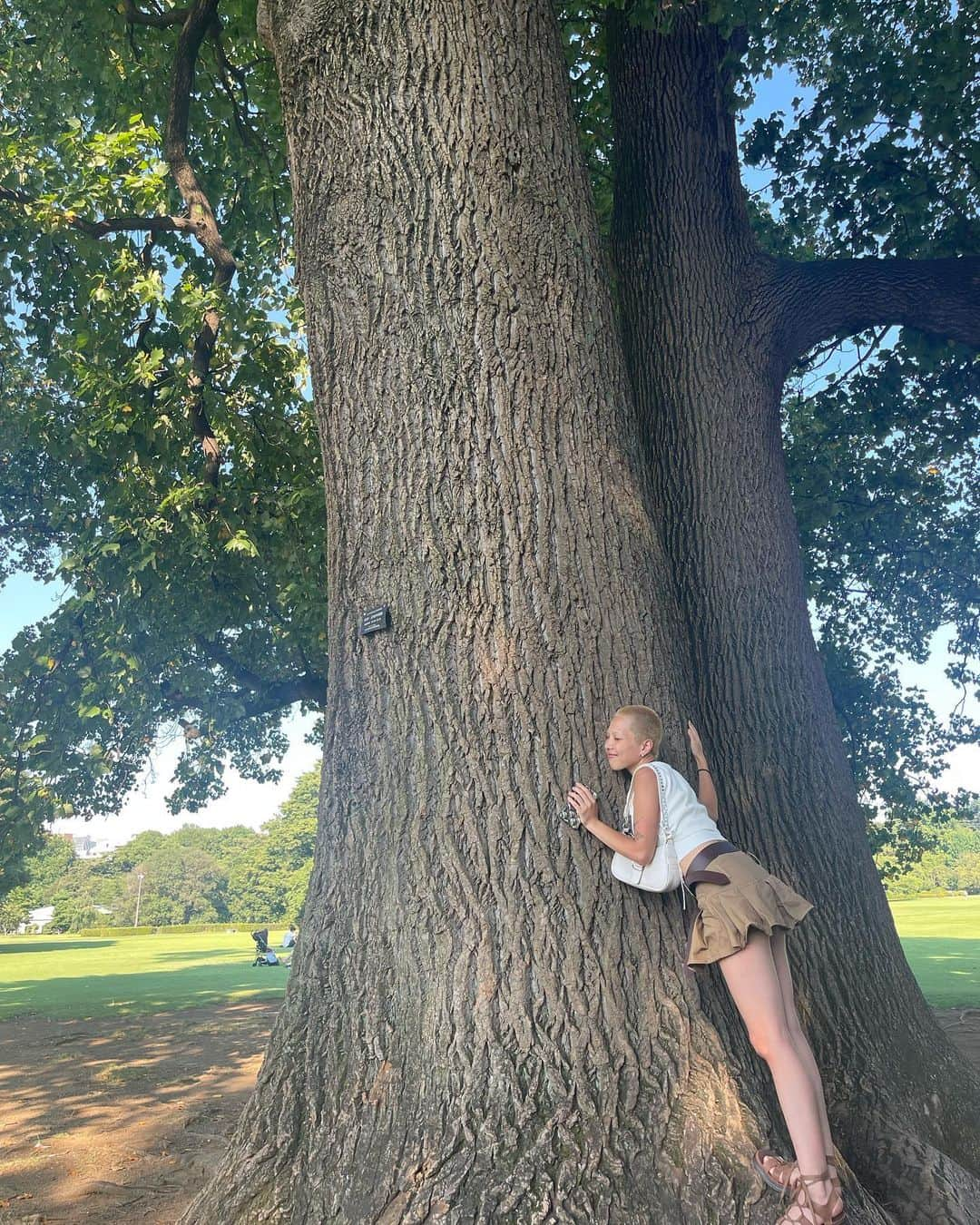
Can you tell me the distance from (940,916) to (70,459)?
33974 millimetres

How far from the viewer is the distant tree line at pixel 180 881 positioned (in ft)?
282

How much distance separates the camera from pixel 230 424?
998 centimetres

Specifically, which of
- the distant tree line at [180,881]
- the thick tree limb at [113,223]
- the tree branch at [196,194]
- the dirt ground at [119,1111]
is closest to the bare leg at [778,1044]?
the dirt ground at [119,1111]

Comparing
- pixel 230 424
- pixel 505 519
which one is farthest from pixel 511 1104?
pixel 230 424

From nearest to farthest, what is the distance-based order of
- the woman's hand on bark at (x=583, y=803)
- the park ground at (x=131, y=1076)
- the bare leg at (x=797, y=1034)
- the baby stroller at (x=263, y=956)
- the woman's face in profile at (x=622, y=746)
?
the bare leg at (x=797, y=1034)
the woman's hand on bark at (x=583, y=803)
the woman's face in profile at (x=622, y=746)
the park ground at (x=131, y=1076)
the baby stroller at (x=263, y=956)

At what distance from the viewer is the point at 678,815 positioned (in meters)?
3.15

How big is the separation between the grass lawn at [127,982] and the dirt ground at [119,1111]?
300 cm

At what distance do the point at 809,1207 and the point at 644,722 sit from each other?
1.52 m

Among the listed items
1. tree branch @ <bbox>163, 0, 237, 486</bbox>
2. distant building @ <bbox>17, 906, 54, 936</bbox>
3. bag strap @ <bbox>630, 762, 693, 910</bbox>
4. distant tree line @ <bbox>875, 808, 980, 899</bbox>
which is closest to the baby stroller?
tree branch @ <bbox>163, 0, 237, 486</bbox>

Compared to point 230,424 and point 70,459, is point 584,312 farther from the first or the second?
point 70,459

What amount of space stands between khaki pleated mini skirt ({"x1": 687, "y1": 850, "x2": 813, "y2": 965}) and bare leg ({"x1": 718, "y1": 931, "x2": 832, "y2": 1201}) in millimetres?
66

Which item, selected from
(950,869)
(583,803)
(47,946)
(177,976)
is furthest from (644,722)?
(950,869)

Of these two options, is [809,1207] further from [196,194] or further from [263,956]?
[263,956]

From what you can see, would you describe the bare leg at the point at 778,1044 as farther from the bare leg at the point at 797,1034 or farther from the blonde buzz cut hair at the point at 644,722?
the blonde buzz cut hair at the point at 644,722
